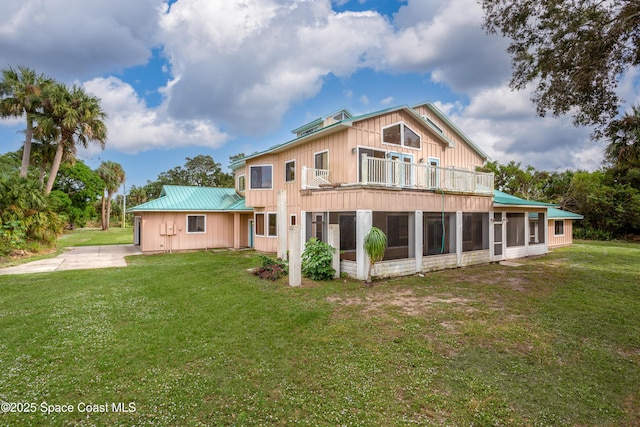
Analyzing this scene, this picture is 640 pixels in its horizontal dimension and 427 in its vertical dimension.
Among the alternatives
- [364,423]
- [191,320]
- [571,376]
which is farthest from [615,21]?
[191,320]

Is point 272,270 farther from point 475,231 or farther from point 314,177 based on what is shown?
point 475,231

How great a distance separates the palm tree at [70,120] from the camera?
19.0 metres

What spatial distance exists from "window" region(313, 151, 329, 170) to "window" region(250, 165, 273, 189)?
3901 millimetres

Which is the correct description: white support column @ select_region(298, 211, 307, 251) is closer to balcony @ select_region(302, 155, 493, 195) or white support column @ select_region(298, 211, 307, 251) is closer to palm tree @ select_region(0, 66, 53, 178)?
balcony @ select_region(302, 155, 493, 195)

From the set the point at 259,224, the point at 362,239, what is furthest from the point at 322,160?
the point at 259,224

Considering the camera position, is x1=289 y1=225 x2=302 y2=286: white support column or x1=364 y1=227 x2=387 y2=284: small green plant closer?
x1=289 y1=225 x2=302 y2=286: white support column

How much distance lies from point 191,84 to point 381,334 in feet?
57.5

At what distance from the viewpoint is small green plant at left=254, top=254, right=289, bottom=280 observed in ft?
33.1

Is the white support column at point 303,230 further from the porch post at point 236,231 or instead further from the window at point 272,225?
the porch post at point 236,231

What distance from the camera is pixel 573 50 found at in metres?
7.45

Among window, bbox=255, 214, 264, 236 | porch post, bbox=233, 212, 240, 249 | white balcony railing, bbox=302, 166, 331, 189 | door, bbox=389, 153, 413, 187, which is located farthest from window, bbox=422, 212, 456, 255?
porch post, bbox=233, 212, 240, 249

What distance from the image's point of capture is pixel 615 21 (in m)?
6.73

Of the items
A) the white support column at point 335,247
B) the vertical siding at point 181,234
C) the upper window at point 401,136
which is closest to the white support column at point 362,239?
the white support column at point 335,247

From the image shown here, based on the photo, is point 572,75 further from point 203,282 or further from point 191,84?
point 191,84
